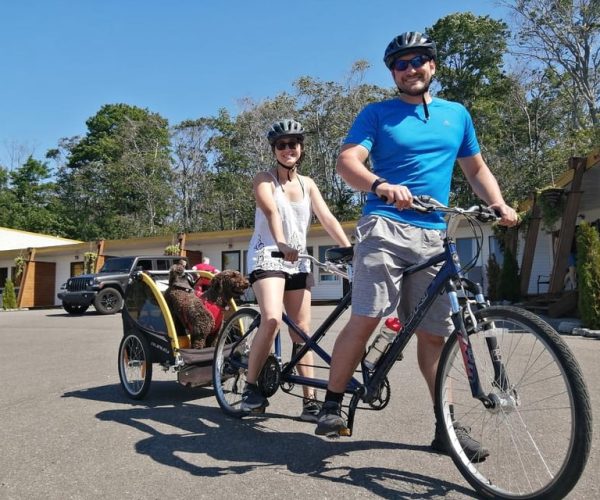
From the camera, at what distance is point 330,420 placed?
2998 mm

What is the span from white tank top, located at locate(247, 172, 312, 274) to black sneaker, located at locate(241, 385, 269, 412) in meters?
0.79

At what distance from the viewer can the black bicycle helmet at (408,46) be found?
298cm

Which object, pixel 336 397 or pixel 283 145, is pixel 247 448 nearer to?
pixel 336 397

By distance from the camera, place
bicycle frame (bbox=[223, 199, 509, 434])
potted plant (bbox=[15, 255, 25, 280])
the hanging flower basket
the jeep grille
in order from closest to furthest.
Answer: bicycle frame (bbox=[223, 199, 509, 434]), the jeep grille, the hanging flower basket, potted plant (bbox=[15, 255, 25, 280])

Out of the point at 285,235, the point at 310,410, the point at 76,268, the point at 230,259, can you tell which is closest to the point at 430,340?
the point at 310,410

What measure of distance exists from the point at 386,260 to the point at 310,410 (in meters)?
1.42

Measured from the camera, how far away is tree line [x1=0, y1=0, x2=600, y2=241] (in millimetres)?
31656

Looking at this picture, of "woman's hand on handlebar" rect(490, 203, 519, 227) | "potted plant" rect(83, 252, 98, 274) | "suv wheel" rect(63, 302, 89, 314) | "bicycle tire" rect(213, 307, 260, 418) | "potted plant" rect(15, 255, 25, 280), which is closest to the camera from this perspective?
"woman's hand on handlebar" rect(490, 203, 519, 227)

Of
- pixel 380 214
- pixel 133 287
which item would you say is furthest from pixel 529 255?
pixel 380 214

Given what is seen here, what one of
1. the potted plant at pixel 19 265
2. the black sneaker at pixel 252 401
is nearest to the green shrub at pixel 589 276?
the black sneaker at pixel 252 401

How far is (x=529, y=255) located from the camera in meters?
15.2

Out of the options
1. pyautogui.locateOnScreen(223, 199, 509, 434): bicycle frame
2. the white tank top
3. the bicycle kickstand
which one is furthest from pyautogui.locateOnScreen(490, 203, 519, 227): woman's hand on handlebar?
the white tank top

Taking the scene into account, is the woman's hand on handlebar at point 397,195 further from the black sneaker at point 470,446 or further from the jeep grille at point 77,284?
the jeep grille at point 77,284

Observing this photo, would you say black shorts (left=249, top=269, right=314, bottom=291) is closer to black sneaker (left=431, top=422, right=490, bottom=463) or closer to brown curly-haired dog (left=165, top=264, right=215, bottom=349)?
brown curly-haired dog (left=165, top=264, right=215, bottom=349)
